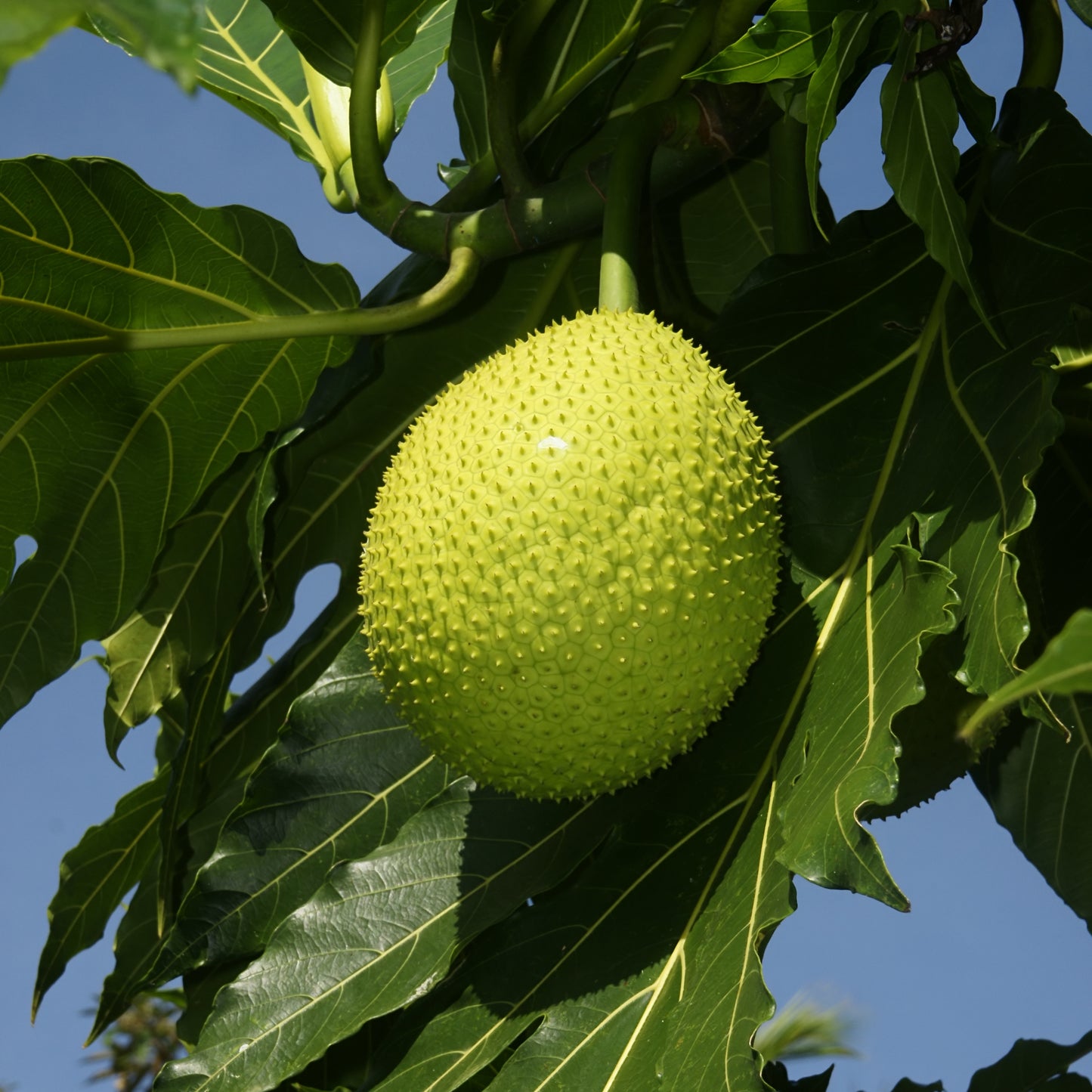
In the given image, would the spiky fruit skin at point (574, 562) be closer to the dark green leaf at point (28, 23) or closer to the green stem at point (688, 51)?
the green stem at point (688, 51)

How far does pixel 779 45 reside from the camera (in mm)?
889

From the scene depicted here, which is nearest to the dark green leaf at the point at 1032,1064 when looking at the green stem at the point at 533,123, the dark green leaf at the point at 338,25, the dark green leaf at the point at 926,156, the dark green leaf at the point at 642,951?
the dark green leaf at the point at 642,951

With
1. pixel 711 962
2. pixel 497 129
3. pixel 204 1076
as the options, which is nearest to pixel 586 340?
pixel 497 129

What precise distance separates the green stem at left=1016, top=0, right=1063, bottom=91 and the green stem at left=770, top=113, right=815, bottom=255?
192 mm

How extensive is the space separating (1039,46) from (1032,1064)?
98 cm

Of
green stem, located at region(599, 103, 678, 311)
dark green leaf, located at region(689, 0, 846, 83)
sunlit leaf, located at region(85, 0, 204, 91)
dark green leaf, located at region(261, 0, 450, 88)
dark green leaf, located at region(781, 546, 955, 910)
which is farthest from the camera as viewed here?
dark green leaf, located at region(261, 0, 450, 88)

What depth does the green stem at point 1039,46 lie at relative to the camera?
1.10 m

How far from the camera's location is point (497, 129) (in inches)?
45.6

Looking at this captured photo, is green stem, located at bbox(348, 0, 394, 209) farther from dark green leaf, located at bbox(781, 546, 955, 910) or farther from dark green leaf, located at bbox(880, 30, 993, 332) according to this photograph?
dark green leaf, located at bbox(781, 546, 955, 910)

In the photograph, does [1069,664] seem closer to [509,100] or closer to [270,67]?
[509,100]

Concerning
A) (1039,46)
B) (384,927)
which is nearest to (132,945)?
(384,927)

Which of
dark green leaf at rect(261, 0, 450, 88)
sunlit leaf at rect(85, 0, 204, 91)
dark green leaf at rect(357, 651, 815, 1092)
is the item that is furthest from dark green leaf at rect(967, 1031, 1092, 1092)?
sunlit leaf at rect(85, 0, 204, 91)

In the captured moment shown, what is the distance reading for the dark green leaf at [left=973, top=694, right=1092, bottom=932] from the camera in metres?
1.39

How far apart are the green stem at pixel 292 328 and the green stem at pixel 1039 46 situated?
50 cm
